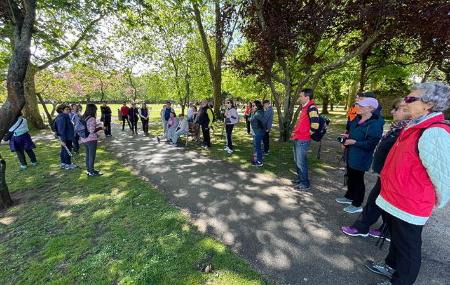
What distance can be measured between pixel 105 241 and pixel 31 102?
58.3ft

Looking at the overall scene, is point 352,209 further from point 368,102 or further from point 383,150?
point 368,102

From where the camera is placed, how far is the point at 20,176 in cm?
755

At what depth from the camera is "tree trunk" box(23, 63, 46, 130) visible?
16641mm

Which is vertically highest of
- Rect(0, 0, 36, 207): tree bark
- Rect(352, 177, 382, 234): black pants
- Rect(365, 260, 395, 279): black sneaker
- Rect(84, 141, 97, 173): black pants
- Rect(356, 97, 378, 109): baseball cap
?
Rect(0, 0, 36, 207): tree bark

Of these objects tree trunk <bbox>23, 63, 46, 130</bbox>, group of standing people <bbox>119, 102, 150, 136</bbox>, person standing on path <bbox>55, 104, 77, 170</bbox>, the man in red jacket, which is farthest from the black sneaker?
tree trunk <bbox>23, 63, 46, 130</bbox>

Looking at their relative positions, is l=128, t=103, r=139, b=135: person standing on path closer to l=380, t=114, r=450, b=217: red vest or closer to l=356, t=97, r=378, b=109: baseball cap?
l=356, t=97, r=378, b=109: baseball cap

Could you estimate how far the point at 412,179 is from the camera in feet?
7.90

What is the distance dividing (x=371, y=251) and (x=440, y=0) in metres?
7.97

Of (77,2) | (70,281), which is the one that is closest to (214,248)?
(70,281)

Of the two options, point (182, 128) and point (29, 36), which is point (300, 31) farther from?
point (29, 36)

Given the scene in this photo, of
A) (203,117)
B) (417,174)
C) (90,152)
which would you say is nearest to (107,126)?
(203,117)

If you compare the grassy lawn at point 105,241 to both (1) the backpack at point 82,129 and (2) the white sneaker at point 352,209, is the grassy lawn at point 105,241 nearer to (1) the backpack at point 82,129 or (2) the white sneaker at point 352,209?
(1) the backpack at point 82,129

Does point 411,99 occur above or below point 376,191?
above

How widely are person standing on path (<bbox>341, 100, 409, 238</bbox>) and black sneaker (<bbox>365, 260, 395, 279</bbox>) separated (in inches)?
18.8
